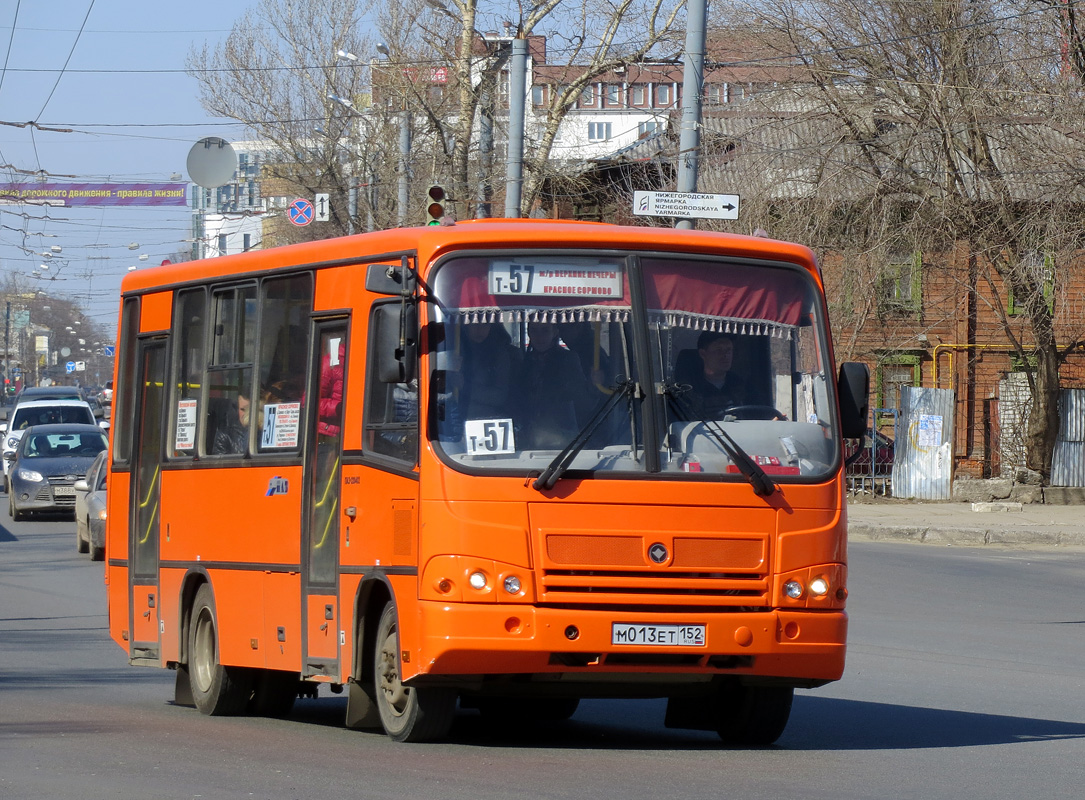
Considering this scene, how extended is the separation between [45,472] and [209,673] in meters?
19.7

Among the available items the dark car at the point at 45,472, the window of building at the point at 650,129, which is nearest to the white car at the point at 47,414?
the dark car at the point at 45,472

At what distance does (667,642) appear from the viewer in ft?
24.8

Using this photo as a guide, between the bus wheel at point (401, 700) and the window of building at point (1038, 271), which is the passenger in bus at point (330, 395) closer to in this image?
the bus wheel at point (401, 700)

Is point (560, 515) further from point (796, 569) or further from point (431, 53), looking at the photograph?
point (431, 53)

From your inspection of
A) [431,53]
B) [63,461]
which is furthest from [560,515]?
[431,53]

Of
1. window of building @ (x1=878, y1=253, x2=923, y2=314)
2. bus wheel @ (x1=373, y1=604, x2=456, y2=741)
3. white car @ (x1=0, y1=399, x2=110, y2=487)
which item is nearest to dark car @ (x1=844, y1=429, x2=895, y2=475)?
window of building @ (x1=878, y1=253, x2=923, y2=314)

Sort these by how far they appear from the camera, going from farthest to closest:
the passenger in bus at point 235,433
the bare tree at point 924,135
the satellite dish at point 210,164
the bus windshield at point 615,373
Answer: the satellite dish at point 210,164
the bare tree at point 924,135
the passenger in bus at point 235,433
the bus windshield at point 615,373

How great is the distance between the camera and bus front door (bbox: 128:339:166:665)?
36.0 feet

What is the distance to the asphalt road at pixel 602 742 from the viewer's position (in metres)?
6.86

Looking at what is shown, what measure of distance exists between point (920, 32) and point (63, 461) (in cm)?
1618

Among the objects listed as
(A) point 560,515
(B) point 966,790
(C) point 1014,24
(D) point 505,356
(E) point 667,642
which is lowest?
(B) point 966,790

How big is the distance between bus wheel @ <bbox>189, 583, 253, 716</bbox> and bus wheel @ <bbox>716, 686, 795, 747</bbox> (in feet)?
10.0

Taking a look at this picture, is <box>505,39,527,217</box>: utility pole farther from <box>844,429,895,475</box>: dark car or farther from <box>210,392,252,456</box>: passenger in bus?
<box>210,392,252,456</box>: passenger in bus

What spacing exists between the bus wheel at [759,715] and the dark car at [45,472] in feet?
70.8
